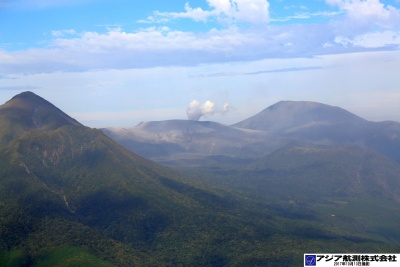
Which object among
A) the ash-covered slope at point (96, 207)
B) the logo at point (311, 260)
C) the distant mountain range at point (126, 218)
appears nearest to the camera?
the logo at point (311, 260)

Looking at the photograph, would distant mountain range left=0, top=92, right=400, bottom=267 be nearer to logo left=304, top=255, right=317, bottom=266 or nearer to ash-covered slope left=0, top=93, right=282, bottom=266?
ash-covered slope left=0, top=93, right=282, bottom=266

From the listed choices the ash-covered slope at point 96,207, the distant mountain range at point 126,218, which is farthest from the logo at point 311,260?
the ash-covered slope at point 96,207

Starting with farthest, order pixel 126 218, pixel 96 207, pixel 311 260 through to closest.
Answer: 1. pixel 96 207
2. pixel 126 218
3. pixel 311 260

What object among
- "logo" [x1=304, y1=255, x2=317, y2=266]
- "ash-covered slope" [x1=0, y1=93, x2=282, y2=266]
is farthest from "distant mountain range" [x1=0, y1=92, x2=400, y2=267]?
"logo" [x1=304, y1=255, x2=317, y2=266]

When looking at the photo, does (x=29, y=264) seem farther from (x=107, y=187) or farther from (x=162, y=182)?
(x=162, y=182)

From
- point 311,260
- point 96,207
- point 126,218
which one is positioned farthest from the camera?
point 96,207

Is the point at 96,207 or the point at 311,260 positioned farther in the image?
the point at 96,207

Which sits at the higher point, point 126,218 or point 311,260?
point 311,260

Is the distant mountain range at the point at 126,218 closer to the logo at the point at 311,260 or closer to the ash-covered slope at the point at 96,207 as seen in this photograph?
the ash-covered slope at the point at 96,207

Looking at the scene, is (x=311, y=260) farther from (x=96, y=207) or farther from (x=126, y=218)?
(x=96, y=207)

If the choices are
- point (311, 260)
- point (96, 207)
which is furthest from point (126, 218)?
point (311, 260)

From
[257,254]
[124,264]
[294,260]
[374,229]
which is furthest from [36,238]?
[374,229]

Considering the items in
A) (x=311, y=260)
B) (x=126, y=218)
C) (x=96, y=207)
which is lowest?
(x=126, y=218)
